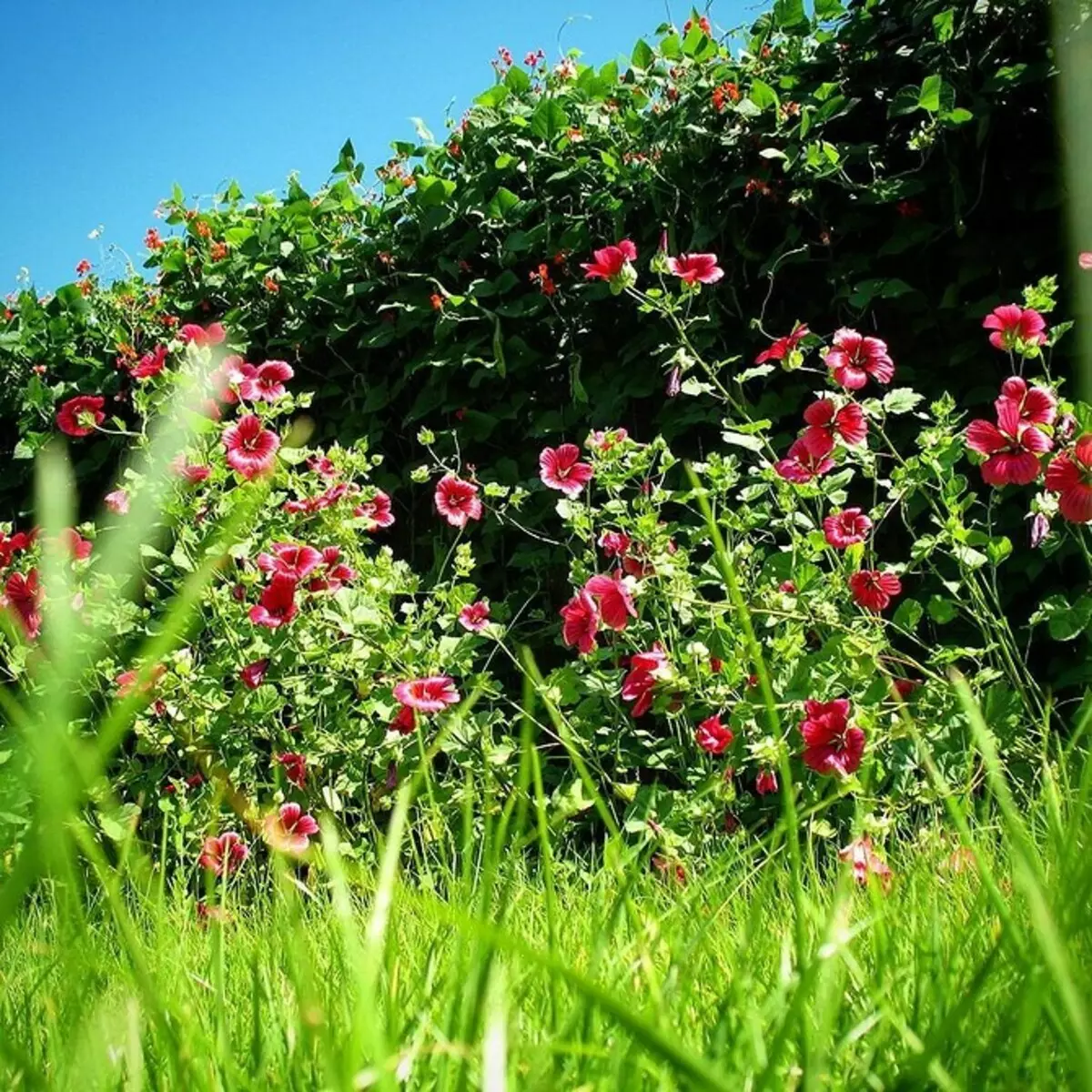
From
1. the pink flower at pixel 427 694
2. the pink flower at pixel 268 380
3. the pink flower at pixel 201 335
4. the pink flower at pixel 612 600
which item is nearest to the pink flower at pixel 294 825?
the pink flower at pixel 427 694

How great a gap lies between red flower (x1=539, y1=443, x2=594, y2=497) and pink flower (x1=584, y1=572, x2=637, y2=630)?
56 centimetres

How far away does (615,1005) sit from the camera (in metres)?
0.28

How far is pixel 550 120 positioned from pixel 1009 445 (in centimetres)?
212

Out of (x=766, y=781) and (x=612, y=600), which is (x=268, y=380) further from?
(x=766, y=781)

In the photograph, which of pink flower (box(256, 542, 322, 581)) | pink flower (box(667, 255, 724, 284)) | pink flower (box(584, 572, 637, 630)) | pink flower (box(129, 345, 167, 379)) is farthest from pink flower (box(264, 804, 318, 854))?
pink flower (box(667, 255, 724, 284))

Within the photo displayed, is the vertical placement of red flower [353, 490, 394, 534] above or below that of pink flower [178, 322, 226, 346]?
below

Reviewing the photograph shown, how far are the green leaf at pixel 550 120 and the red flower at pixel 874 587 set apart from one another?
1.96 m

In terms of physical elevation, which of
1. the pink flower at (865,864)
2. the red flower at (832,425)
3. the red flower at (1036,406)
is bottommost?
the pink flower at (865,864)

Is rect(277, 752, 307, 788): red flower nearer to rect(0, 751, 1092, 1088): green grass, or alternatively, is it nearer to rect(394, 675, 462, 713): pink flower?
rect(394, 675, 462, 713): pink flower

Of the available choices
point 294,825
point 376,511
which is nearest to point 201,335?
point 376,511

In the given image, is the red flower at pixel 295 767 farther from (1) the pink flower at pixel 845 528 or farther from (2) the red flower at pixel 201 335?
(1) the pink flower at pixel 845 528

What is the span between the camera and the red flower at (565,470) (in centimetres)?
255

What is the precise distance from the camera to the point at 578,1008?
1.71 ft

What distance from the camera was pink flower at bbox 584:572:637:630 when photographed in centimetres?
198
